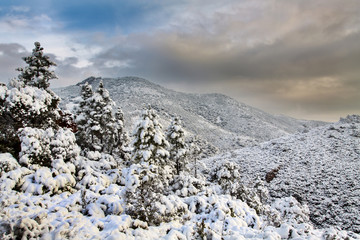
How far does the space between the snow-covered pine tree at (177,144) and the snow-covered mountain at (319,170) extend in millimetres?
12407

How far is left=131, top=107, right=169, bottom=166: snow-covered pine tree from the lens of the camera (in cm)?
1956

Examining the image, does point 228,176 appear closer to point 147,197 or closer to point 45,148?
point 147,197

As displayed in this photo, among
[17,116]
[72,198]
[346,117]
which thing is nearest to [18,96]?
[17,116]

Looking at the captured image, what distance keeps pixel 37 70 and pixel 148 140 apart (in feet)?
55.1

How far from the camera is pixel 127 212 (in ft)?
31.0

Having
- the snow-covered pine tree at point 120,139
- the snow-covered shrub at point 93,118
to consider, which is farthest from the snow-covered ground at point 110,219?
the snow-covered pine tree at point 120,139

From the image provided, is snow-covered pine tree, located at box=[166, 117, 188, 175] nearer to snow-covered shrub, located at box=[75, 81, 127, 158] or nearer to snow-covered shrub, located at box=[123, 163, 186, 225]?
snow-covered shrub, located at box=[75, 81, 127, 158]

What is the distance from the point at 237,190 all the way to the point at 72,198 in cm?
1768

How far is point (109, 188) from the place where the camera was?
41.5ft

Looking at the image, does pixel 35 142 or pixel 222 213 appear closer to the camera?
pixel 222 213

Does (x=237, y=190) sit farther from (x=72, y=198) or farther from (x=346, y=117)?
(x=346, y=117)

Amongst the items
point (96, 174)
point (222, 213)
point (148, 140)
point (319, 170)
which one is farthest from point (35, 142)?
point (319, 170)

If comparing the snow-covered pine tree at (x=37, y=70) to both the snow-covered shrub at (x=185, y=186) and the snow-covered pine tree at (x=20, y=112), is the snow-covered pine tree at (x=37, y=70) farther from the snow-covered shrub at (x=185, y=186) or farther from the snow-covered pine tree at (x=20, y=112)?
the snow-covered shrub at (x=185, y=186)

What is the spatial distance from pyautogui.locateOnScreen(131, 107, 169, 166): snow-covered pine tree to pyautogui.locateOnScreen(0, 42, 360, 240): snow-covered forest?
100 millimetres
